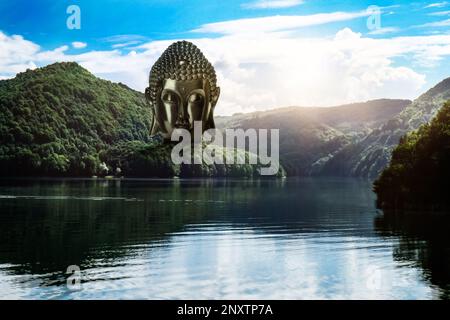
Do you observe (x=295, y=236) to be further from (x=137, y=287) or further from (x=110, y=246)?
(x=137, y=287)

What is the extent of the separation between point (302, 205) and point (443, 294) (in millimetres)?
80289

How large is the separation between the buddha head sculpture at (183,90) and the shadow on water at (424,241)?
2620 centimetres

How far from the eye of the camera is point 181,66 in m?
9.85

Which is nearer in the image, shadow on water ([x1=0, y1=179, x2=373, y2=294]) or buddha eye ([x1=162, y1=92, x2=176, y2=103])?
buddha eye ([x1=162, y1=92, x2=176, y2=103])

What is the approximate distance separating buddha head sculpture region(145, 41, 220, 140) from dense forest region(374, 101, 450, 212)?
78.9m

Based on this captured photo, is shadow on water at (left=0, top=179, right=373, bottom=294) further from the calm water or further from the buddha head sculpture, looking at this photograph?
the buddha head sculpture

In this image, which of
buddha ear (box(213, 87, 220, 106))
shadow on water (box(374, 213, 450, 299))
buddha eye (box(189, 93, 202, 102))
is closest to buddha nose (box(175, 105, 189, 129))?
buddha eye (box(189, 93, 202, 102))

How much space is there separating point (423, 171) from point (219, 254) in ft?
152

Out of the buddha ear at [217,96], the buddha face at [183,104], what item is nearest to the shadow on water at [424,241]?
the buddha ear at [217,96]

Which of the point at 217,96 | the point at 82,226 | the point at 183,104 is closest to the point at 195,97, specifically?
the point at 183,104

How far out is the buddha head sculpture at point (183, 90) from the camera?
32.4 ft

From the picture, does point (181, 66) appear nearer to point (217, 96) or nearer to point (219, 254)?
point (217, 96)

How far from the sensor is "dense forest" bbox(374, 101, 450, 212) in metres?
84.5
